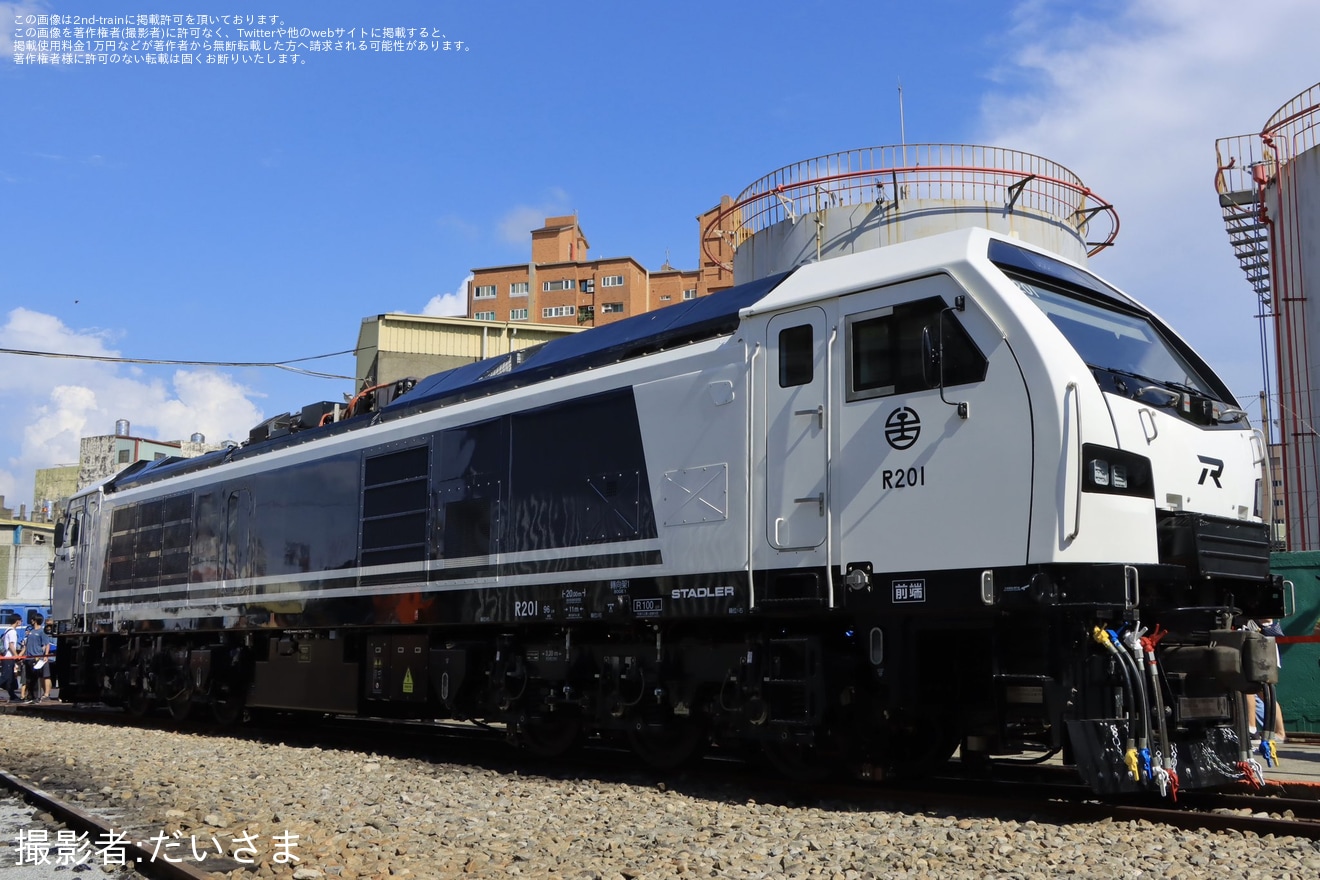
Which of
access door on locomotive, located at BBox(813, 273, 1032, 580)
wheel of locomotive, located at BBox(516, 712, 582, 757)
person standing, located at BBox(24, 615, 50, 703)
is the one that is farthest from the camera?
person standing, located at BBox(24, 615, 50, 703)

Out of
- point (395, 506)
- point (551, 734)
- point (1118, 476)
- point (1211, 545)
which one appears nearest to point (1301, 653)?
point (1211, 545)

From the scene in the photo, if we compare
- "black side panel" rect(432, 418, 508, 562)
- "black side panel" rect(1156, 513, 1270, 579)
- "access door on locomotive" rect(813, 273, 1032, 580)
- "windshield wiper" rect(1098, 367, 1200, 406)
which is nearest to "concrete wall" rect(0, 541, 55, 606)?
"black side panel" rect(432, 418, 508, 562)

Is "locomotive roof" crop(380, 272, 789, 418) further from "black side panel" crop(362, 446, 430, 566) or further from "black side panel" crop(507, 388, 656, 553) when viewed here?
"black side panel" crop(362, 446, 430, 566)

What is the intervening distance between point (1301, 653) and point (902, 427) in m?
6.95

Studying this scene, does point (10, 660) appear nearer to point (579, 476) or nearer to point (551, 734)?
point (551, 734)

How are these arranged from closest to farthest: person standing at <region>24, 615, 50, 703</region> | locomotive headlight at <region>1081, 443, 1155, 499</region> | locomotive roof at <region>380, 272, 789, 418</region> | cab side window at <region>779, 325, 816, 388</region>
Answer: locomotive headlight at <region>1081, 443, 1155, 499</region>, cab side window at <region>779, 325, 816, 388</region>, locomotive roof at <region>380, 272, 789, 418</region>, person standing at <region>24, 615, 50, 703</region>

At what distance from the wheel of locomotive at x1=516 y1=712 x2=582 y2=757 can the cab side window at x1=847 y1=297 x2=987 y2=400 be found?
4.22m

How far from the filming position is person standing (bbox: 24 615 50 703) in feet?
77.1

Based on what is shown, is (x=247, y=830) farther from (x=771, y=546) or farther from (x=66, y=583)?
(x=66, y=583)

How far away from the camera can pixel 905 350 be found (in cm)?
745

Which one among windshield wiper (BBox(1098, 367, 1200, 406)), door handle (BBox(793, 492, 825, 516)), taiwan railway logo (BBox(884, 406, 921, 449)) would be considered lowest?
door handle (BBox(793, 492, 825, 516))

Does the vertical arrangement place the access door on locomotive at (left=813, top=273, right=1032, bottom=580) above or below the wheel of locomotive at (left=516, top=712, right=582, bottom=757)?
above

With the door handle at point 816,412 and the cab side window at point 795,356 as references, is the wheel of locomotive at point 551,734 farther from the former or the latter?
the cab side window at point 795,356

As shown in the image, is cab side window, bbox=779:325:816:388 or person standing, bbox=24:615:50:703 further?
person standing, bbox=24:615:50:703
